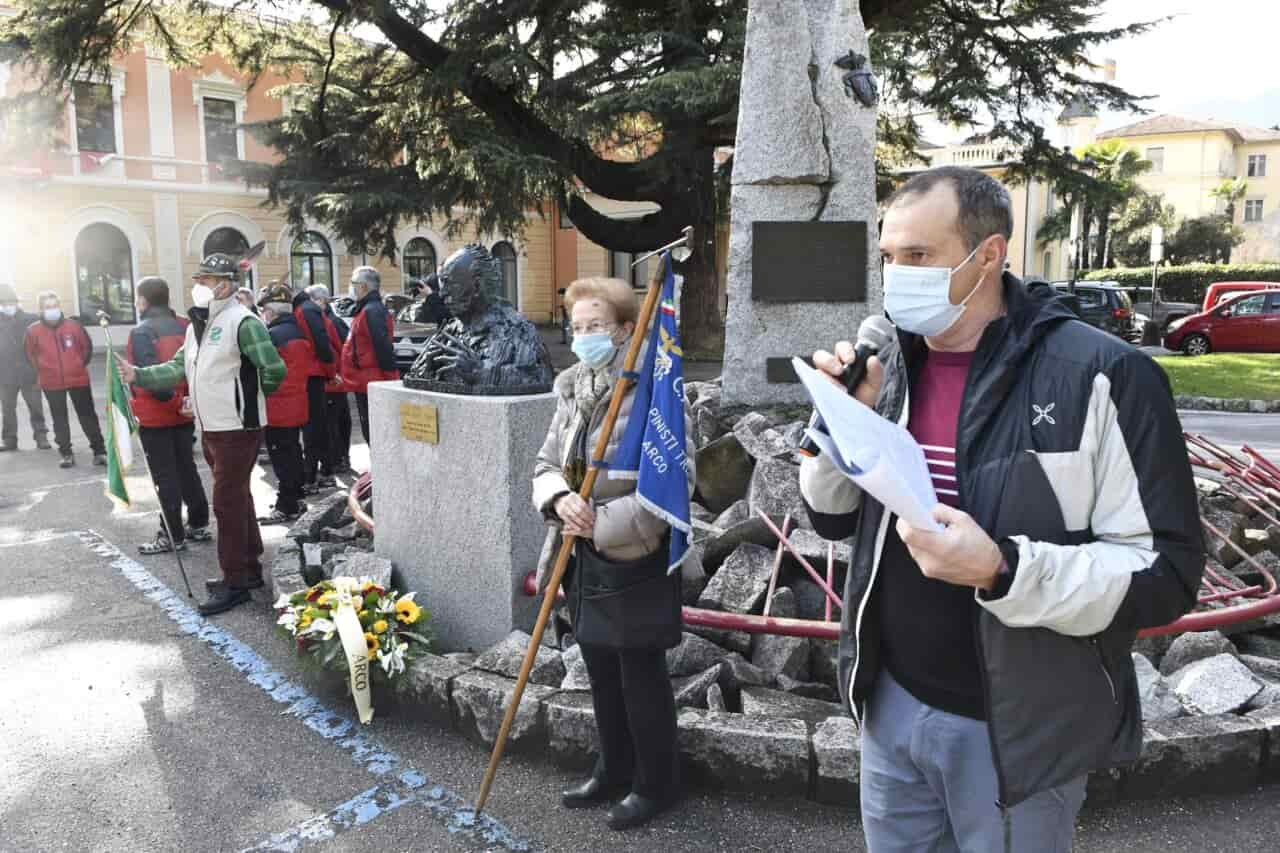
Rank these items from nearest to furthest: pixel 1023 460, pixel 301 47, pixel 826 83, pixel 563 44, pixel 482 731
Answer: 1. pixel 1023 460
2. pixel 482 731
3. pixel 826 83
4. pixel 563 44
5. pixel 301 47

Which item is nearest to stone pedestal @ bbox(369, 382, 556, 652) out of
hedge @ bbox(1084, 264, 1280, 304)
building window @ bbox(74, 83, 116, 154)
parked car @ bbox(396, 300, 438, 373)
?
parked car @ bbox(396, 300, 438, 373)

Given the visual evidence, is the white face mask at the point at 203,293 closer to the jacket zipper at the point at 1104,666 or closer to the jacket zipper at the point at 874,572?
the jacket zipper at the point at 874,572

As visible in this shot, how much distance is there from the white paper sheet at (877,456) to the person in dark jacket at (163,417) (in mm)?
6005

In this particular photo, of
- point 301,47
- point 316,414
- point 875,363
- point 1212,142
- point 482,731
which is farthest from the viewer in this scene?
point 1212,142

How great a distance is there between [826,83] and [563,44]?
410 inches

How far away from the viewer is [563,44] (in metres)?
16.2

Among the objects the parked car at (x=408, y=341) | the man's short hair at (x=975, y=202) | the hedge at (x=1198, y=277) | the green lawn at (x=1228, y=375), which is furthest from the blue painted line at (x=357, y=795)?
the hedge at (x=1198, y=277)

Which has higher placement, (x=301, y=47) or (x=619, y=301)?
(x=301, y=47)

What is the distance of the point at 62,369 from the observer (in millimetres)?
10602

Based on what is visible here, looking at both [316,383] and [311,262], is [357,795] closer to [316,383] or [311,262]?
[316,383]

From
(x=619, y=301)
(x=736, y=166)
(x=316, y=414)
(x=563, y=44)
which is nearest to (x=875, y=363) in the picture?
(x=619, y=301)

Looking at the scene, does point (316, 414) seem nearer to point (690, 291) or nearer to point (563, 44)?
point (563, 44)

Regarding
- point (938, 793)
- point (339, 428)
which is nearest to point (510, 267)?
point (339, 428)

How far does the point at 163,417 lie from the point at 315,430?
249cm
